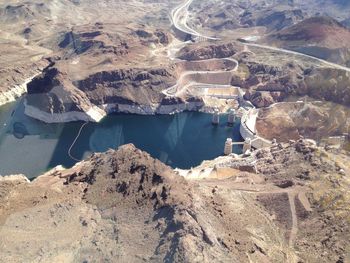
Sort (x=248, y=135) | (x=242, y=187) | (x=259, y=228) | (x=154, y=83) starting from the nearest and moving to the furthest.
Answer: (x=259, y=228), (x=242, y=187), (x=248, y=135), (x=154, y=83)

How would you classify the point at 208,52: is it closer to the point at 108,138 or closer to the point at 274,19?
the point at 108,138

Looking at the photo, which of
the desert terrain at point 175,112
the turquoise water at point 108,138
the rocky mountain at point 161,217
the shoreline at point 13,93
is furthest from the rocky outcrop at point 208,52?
the rocky mountain at point 161,217

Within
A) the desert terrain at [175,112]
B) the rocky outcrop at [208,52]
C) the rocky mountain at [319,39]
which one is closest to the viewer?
the desert terrain at [175,112]

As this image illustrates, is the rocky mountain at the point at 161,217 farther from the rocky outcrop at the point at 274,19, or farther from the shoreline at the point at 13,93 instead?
the rocky outcrop at the point at 274,19

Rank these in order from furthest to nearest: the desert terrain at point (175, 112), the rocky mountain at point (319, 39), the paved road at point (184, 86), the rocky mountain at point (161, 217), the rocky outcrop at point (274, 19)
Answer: the rocky outcrop at point (274, 19), the rocky mountain at point (319, 39), the paved road at point (184, 86), the desert terrain at point (175, 112), the rocky mountain at point (161, 217)

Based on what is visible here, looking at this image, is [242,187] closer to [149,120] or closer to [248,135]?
[248,135]

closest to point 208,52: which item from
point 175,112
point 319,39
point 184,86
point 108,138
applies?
point 184,86

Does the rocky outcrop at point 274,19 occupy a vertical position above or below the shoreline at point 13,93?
below

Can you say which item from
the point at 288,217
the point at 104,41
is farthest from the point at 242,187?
the point at 104,41
